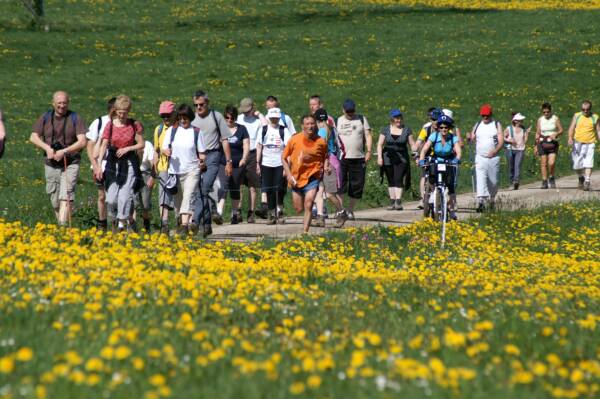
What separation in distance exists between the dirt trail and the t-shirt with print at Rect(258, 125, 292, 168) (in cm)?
109

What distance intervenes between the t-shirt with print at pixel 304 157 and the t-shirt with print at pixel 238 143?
2762 millimetres

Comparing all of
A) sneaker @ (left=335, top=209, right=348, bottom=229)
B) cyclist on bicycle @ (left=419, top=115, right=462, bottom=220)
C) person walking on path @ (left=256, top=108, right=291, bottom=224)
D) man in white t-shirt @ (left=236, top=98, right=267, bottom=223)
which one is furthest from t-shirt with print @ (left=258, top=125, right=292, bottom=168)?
cyclist on bicycle @ (left=419, top=115, right=462, bottom=220)

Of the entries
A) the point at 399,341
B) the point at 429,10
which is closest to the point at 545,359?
the point at 399,341

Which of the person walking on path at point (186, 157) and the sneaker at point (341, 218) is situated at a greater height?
the person walking on path at point (186, 157)

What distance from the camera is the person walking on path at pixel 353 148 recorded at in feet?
63.5

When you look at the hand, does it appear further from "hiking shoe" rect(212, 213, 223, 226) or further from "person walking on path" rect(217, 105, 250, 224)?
"hiking shoe" rect(212, 213, 223, 226)

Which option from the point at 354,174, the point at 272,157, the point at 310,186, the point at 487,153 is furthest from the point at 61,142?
the point at 487,153

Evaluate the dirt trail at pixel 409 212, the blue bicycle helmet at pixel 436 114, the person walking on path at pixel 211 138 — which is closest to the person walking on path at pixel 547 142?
the dirt trail at pixel 409 212

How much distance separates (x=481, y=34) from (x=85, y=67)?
21.1 metres

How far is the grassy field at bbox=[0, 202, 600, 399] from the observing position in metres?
6.07

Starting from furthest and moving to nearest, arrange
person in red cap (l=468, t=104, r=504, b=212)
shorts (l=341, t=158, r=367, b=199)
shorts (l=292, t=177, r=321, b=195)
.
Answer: person in red cap (l=468, t=104, r=504, b=212) → shorts (l=341, t=158, r=367, b=199) → shorts (l=292, t=177, r=321, b=195)

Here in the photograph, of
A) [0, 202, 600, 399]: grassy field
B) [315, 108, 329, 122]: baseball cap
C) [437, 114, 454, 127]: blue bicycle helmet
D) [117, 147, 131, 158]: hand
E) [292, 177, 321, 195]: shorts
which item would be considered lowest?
[0, 202, 600, 399]: grassy field

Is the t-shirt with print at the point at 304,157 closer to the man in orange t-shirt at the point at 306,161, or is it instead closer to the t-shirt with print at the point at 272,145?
the man in orange t-shirt at the point at 306,161

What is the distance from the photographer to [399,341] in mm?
7363
